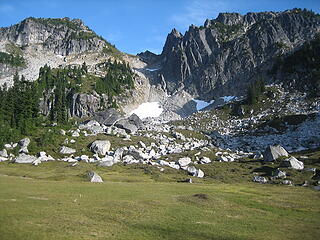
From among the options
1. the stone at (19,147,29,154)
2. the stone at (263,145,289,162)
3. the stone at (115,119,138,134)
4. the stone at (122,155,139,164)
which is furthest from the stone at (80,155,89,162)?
the stone at (263,145,289,162)

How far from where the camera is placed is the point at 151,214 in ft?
102

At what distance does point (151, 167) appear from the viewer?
3179 inches

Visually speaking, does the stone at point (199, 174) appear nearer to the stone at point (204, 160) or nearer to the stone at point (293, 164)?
the stone at point (204, 160)

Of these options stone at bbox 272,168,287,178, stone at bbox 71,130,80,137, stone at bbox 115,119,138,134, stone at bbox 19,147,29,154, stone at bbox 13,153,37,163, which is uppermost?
stone at bbox 115,119,138,134

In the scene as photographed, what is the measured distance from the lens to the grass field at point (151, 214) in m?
24.0

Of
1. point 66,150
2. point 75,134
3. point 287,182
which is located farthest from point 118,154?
point 287,182

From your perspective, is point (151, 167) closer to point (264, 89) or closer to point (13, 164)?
point (13, 164)

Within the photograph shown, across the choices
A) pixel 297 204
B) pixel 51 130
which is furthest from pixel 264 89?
pixel 297 204

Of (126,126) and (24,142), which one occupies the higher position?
(126,126)

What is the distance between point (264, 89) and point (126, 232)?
18498 cm

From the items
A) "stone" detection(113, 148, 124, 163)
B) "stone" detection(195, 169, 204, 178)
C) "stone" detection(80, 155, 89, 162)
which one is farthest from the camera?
"stone" detection(113, 148, 124, 163)

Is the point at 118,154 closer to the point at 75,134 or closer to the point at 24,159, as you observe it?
the point at 75,134

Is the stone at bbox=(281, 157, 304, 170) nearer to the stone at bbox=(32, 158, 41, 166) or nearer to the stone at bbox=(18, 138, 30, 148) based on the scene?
the stone at bbox=(32, 158, 41, 166)

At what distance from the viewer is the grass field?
24.0 metres
